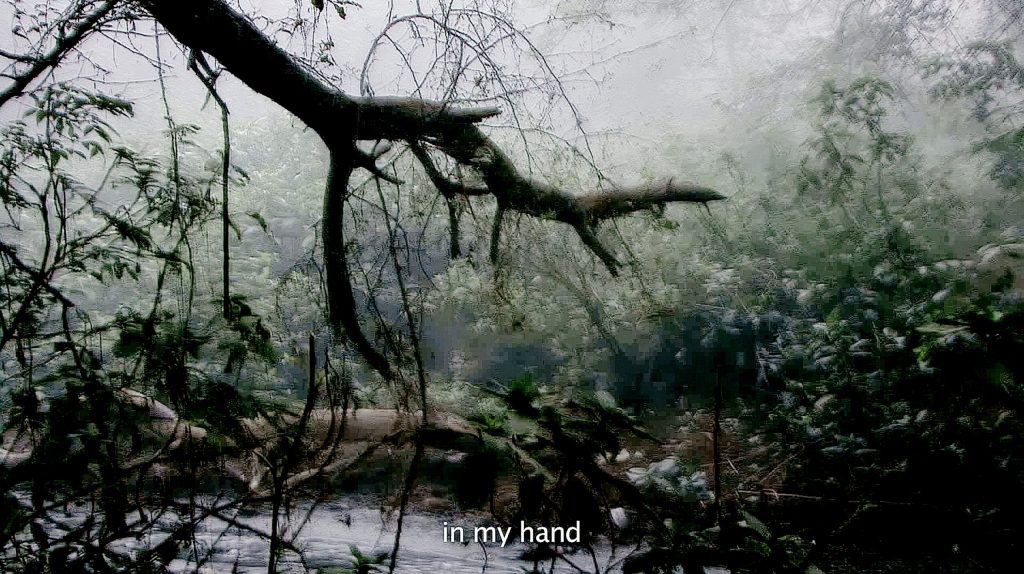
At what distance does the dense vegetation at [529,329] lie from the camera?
1.35 meters

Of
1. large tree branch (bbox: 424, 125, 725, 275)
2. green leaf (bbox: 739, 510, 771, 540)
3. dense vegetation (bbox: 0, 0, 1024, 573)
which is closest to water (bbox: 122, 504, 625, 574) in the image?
dense vegetation (bbox: 0, 0, 1024, 573)

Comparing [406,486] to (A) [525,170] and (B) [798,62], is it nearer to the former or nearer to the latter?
(A) [525,170]

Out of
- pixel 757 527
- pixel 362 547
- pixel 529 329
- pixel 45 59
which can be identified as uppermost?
pixel 529 329

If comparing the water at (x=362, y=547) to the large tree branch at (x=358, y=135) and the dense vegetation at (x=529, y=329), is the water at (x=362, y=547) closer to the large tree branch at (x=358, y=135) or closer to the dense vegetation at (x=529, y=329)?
the dense vegetation at (x=529, y=329)

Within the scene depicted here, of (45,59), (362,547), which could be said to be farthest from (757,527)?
(362,547)

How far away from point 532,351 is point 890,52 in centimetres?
559

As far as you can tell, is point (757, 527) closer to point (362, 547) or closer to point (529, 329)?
point (362, 547)

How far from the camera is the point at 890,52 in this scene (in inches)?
274

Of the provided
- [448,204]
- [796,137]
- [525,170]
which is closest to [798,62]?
[796,137]

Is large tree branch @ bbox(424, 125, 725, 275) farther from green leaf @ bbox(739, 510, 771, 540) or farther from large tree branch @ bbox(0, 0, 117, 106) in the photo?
green leaf @ bbox(739, 510, 771, 540)

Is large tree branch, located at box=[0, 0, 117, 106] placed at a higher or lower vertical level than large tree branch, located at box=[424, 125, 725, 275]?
lower

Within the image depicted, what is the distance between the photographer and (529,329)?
5023mm

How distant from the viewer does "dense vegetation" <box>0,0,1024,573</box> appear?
4.42ft

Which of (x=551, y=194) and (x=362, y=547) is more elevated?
(x=551, y=194)
